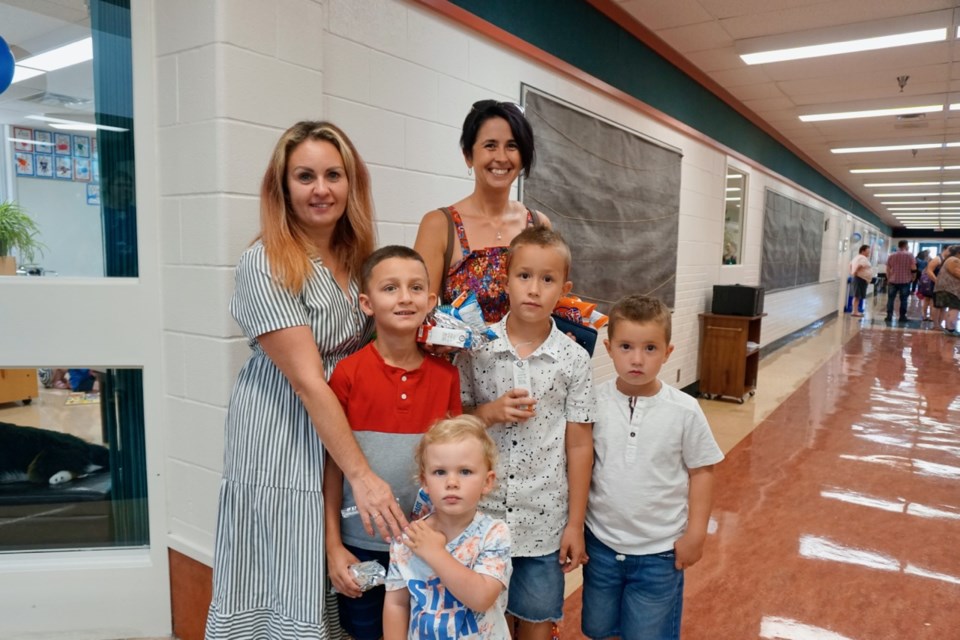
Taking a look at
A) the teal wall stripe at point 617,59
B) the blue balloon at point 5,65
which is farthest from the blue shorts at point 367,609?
the teal wall stripe at point 617,59

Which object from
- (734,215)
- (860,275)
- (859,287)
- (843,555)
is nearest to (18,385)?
(843,555)

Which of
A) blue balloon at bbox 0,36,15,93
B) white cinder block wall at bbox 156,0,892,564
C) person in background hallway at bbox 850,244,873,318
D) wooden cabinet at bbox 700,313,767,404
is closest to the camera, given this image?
white cinder block wall at bbox 156,0,892,564

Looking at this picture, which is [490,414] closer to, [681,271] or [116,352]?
[116,352]

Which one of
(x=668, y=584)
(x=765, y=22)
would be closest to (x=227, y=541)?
(x=668, y=584)

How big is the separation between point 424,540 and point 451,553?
7cm

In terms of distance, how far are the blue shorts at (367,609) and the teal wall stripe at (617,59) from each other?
228 cm

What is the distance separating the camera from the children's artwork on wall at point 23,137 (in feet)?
6.10

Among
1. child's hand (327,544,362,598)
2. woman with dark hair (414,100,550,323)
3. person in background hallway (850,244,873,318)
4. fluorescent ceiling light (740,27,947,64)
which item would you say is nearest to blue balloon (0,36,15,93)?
woman with dark hair (414,100,550,323)

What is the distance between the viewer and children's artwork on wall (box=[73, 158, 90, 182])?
1.90 meters

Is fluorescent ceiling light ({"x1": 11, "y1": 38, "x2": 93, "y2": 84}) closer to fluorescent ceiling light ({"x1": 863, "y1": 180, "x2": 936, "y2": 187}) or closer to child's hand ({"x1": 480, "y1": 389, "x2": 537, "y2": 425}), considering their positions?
child's hand ({"x1": 480, "y1": 389, "x2": 537, "y2": 425})

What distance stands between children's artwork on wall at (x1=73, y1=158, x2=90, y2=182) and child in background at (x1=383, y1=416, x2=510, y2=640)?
153 cm

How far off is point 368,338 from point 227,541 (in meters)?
0.54

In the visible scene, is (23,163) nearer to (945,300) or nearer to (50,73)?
(50,73)

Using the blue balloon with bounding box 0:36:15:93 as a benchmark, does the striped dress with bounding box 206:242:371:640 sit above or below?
below
